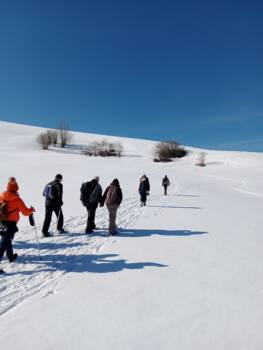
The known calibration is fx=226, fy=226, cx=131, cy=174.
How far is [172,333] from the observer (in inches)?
119

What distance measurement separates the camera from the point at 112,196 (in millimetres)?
7352

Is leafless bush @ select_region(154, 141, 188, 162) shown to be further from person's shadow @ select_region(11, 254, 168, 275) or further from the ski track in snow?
person's shadow @ select_region(11, 254, 168, 275)

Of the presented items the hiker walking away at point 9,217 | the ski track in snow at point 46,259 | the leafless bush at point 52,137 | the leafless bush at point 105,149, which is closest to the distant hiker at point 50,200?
the ski track in snow at point 46,259

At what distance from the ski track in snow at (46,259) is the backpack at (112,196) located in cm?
107

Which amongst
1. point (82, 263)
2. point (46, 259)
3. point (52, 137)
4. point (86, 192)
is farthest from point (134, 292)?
point (52, 137)

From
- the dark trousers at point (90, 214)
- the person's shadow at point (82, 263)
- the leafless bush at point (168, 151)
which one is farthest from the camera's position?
the leafless bush at point (168, 151)

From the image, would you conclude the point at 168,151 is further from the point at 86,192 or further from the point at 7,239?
the point at 7,239

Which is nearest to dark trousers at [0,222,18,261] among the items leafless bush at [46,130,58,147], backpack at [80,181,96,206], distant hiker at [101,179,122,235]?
backpack at [80,181,96,206]

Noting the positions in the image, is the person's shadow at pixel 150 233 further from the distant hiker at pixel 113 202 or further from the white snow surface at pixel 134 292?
the distant hiker at pixel 113 202

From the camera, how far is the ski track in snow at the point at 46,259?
4.00m

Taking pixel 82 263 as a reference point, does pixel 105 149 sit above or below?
above

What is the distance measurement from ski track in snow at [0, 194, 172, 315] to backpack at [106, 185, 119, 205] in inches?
42.0

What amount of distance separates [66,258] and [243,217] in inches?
339

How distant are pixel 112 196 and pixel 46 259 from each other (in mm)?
2763
